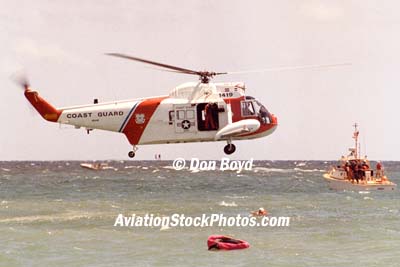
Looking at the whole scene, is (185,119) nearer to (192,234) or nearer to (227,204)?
(192,234)

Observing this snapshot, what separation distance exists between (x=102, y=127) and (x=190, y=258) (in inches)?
779

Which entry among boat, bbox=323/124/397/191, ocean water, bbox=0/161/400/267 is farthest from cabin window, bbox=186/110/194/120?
boat, bbox=323/124/397/191

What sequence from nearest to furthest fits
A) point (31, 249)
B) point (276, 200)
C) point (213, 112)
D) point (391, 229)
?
point (213, 112) → point (31, 249) → point (391, 229) → point (276, 200)

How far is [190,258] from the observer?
37969 millimetres

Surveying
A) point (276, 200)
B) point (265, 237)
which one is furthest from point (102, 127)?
point (276, 200)

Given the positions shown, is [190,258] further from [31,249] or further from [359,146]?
[359,146]

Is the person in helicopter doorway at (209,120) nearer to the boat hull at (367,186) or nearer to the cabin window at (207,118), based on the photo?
the cabin window at (207,118)

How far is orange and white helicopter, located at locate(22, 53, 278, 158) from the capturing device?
19.0 metres

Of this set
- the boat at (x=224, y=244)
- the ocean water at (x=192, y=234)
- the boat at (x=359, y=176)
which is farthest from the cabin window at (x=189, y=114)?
the boat at (x=359, y=176)

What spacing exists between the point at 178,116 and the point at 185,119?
21 centimetres

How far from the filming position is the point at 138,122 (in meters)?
19.2

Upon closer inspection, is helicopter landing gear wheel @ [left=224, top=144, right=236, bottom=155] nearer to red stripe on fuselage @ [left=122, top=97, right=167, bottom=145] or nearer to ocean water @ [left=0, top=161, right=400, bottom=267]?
red stripe on fuselage @ [left=122, top=97, right=167, bottom=145]

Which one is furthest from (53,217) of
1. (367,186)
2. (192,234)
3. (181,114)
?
(181,114)

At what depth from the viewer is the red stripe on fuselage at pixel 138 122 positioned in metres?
19.1
